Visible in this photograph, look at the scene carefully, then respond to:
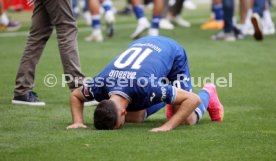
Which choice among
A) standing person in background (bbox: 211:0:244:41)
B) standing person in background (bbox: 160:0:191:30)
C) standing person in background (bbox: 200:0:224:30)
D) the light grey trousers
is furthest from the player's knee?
standing person in background (bbox: 160:0:191:30)

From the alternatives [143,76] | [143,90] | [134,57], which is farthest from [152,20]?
[143,90]

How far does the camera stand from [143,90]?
678 cm

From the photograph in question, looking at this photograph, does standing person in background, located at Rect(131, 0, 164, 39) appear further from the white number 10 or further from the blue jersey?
the white number 10

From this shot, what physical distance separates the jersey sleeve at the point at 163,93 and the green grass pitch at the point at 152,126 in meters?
0.29

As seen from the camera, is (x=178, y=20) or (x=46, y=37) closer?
(x=46, y=37)

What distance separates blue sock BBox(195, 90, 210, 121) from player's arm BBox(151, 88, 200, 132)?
476 mm

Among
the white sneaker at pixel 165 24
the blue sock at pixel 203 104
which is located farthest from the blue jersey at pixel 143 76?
the white sneaker at pixel 165 24

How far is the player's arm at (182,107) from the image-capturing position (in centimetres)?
688

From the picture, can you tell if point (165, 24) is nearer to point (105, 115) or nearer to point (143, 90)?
point (143, 90)

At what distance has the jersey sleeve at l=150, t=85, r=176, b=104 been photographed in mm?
6766

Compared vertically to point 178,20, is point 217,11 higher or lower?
higher

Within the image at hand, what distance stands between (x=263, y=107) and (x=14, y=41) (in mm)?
7337

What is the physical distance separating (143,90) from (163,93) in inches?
6.7

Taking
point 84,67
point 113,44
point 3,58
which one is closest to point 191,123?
point 84,67
